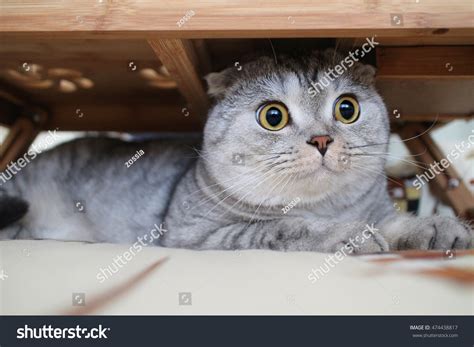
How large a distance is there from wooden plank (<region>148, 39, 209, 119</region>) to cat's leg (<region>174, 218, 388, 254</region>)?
576 mm

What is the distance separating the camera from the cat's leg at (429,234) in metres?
1.35

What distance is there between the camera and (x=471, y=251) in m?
1.24

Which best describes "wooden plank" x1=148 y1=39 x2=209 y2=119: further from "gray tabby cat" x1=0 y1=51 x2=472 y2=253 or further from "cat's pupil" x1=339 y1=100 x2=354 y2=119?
"cat's pupil" x1=339 y1=100 x2=354 y2=119

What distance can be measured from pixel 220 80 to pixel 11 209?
100cm

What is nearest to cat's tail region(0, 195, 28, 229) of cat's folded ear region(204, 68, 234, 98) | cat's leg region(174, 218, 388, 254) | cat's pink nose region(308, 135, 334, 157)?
cat's leg region(174, 218, 388, 254)

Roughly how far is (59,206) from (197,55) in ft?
3.31

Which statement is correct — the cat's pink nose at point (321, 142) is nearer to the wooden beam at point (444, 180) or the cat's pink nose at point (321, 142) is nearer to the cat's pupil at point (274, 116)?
the cat's pupil at point (274, 116)

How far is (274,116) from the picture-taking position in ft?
5.10

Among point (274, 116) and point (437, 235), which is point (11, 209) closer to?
point (274, 116)

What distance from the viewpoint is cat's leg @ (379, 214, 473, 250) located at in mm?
1354

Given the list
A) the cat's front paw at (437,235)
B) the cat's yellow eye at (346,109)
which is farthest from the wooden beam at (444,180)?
the cat's front paw at (437,235)

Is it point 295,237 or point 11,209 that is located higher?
point 11,209

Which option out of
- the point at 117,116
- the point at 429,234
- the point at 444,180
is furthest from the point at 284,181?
the point at 117,116
